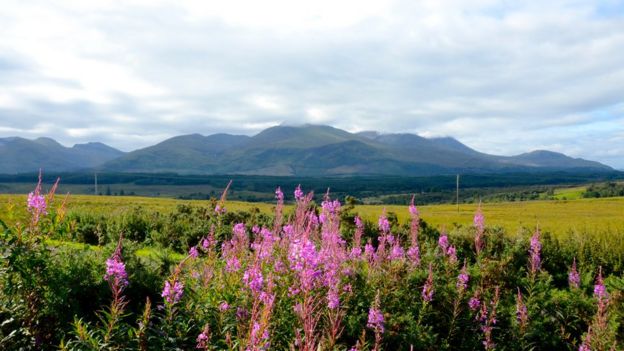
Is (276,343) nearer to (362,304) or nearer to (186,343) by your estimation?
(186,343)

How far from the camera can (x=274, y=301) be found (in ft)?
18.0

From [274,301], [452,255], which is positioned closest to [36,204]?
[274,301]

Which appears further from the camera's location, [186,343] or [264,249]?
[264,249]

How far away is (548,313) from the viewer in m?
8.59

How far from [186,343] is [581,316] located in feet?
23.8

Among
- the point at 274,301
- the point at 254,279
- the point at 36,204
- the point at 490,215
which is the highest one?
the point at 36,204

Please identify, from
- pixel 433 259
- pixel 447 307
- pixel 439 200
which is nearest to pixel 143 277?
pixel 447 307

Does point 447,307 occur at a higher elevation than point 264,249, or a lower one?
lower

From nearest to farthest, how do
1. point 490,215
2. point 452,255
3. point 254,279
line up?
point 254,279, point 452,255, point 490,215

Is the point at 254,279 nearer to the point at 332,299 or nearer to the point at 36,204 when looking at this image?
the point at 332,299

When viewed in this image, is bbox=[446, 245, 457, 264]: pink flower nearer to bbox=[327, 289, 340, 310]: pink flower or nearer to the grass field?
bbox=[327, 289, 340, 310]: pink flower

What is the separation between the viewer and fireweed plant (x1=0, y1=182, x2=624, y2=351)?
4930 millimetres

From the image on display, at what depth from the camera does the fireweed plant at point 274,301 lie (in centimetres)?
493

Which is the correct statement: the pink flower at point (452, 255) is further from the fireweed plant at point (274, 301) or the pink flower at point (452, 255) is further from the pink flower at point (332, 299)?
the pink flower at point (332, 299)
